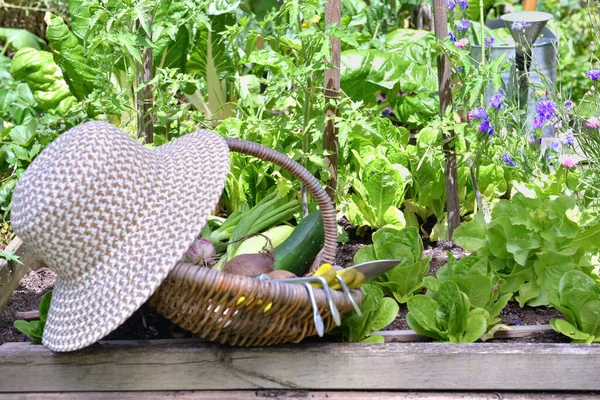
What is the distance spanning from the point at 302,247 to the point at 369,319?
0.36 meters

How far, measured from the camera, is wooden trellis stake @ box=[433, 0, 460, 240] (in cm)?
266

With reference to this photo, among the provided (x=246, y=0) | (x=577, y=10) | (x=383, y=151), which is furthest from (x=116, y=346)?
(x=577, y=10)

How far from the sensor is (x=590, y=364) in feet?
6.77

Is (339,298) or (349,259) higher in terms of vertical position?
(339,298)

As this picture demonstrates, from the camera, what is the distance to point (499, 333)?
7.40 feet

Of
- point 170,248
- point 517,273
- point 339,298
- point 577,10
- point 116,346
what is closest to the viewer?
point 170,248

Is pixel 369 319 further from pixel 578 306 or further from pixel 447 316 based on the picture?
pixel 578 306

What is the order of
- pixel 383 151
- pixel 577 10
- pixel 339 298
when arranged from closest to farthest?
pixel 339 298
pixel 383 151
pixel 577 10

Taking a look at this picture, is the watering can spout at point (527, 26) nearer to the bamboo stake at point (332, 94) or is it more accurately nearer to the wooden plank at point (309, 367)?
the bamboo stake at point (332, 94)

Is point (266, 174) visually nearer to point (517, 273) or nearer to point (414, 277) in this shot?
point (414, 277)

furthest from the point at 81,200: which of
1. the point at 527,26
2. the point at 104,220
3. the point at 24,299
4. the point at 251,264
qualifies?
the point at 527,26

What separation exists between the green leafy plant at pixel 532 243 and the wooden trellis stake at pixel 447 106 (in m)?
0.34

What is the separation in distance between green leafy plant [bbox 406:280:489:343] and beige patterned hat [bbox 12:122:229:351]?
67cm

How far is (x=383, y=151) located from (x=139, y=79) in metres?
0.92
